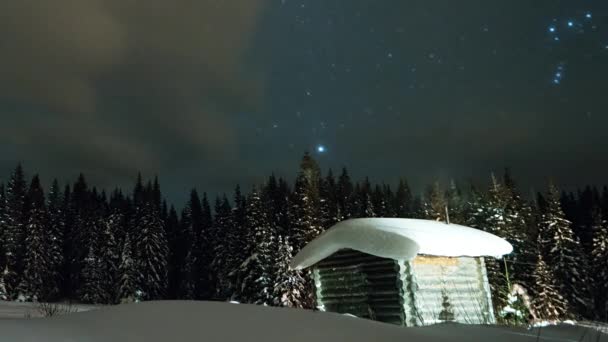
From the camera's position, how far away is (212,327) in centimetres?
438

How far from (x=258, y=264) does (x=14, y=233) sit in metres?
31.1

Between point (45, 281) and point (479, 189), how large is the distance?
43.3 metres

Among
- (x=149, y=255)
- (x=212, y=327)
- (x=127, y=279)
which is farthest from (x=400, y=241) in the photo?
(x=149, y=255)

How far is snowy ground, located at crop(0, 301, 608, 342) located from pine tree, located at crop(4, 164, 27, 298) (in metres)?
52.9

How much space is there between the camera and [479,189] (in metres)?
39.1

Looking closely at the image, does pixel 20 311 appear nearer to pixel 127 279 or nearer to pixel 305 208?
pixel 305 208

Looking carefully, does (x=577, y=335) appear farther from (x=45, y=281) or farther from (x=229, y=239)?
(x=45, y=281)

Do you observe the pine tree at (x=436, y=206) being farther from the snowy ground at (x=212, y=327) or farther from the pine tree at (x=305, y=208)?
the snowy ground at (x=212, y=327)

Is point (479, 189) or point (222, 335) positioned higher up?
point (479, 189)

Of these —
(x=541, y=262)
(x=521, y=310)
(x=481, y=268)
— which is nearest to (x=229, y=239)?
(x=541, y=262)

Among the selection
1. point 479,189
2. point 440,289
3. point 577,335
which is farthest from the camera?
point 479,189

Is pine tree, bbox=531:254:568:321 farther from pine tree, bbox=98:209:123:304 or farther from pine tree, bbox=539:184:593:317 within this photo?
pine tree, bbox=98:209:123:304

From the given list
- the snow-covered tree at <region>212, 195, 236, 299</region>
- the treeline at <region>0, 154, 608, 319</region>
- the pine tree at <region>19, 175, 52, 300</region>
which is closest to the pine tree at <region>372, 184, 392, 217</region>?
the treeline at <region>0, 154, 608, 319</region>

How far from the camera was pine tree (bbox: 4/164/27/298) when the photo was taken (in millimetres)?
50688
